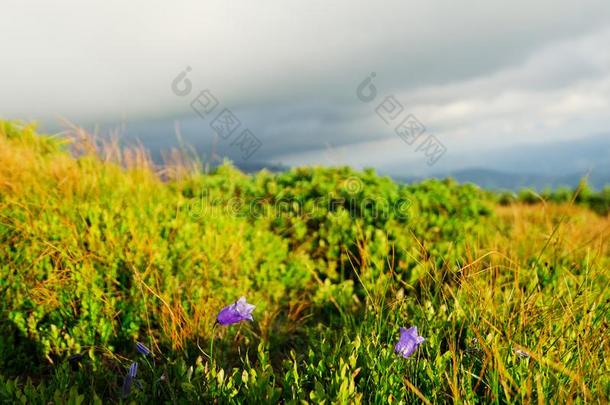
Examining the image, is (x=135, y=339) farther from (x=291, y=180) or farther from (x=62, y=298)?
(x=291, y=180)

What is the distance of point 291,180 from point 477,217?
2.75 metres

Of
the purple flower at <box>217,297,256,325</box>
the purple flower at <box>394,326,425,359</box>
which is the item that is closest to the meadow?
the purple flower at <box>394,326,425,359</box>

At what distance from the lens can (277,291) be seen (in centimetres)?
501

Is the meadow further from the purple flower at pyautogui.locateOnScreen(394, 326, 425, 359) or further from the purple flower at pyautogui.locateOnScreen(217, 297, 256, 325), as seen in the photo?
the purple flower at pyautogui.locateOnScreen(217, 297, 256, 325)

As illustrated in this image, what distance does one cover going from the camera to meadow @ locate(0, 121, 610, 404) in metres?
2.50

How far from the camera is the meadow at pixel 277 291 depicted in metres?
2.50

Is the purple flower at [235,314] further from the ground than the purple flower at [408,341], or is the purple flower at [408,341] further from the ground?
the purple flower at [235,314]

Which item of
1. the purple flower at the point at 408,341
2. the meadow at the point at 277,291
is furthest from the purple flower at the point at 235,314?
the purple flower at the point at 408,341

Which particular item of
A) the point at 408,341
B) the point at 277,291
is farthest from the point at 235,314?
the point at 277,291

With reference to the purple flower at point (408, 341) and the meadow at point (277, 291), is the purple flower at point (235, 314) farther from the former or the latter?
the purple flower at point (408, 341)

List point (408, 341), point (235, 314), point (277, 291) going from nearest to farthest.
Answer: point (408, 341) → point (235, 314) → point (277, 291)

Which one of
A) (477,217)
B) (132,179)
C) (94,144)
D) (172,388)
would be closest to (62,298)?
(172,388)

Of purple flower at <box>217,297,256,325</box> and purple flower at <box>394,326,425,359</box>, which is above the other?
purple flower at <box>217,297,256,325</box>

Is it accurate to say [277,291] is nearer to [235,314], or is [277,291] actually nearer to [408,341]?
[235,314]
